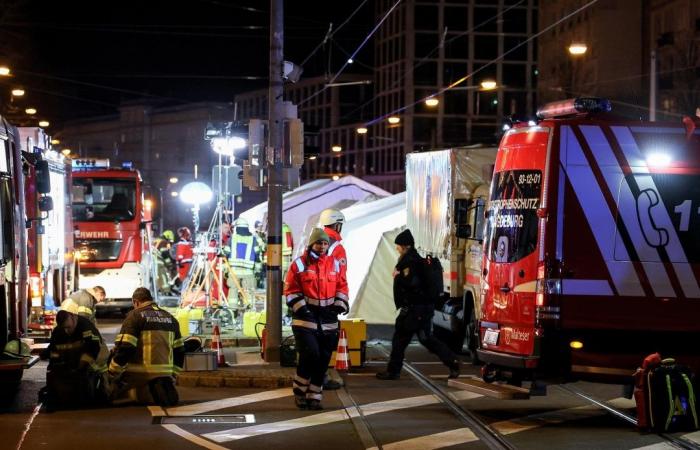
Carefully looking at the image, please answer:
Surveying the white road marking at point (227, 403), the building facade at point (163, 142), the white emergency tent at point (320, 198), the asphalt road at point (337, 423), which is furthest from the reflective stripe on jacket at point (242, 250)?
the building facade at point (163, 142)

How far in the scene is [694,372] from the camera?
39.1 feet

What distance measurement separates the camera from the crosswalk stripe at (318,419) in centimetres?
1183

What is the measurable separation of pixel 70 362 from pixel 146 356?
0.81 meters

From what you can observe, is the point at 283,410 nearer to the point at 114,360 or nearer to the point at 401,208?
the point at 114,360

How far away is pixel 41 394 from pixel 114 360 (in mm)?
950

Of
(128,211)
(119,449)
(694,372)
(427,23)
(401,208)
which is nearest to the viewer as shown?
(119,449)

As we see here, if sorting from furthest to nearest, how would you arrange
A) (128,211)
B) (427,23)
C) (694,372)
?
(427,23) < (128,211) < (694,372)

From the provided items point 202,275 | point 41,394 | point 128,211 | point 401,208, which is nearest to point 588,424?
point 41,394

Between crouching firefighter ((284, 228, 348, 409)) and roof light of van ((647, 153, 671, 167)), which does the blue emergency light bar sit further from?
roof light of van ((647, 153, 671, 167))

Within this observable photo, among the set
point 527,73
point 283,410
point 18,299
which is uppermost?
point 527,73

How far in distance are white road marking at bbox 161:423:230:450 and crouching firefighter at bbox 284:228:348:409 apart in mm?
1610

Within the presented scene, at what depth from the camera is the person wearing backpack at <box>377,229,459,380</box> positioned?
52.1 feet

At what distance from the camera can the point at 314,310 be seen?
1327cm

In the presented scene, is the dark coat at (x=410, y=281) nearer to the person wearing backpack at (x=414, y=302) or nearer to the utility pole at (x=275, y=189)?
the person wearing backpack at (x=414, y=302)
